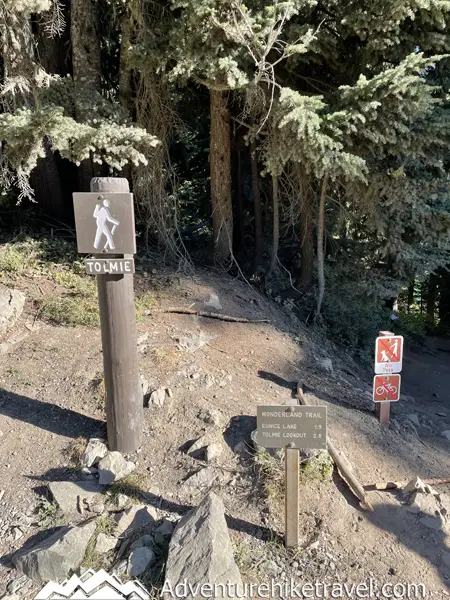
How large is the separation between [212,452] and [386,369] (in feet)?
6.95

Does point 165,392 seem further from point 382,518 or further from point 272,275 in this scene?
point 272,275

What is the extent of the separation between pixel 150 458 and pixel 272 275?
222 inches

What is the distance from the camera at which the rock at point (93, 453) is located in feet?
13.0

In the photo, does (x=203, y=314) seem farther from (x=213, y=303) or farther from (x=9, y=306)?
(x=9, y=306)

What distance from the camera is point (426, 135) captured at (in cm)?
605

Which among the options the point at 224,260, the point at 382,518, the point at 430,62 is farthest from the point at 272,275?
the point at 382,518

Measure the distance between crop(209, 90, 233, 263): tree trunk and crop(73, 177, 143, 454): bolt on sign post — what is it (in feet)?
15.1

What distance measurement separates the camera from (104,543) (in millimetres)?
3213

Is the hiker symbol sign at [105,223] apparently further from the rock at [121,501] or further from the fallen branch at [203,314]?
the fallen branch at [203,314]

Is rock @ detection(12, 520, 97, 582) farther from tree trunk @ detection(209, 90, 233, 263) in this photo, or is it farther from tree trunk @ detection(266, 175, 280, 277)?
tree trunk @ detection(266, 175, 280, 277)

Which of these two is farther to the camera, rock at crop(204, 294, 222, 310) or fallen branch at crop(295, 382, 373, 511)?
rock at crop(204, 294, 222, 310)

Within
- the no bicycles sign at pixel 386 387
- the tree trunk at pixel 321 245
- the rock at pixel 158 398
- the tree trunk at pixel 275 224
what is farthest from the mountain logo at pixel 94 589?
the tree trunk at pixel 275 224

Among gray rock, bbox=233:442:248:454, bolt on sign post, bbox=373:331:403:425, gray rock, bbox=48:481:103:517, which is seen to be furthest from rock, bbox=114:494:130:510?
bolt on sign post, bbox=373:331:403:425

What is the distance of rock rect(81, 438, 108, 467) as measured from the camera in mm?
3955
